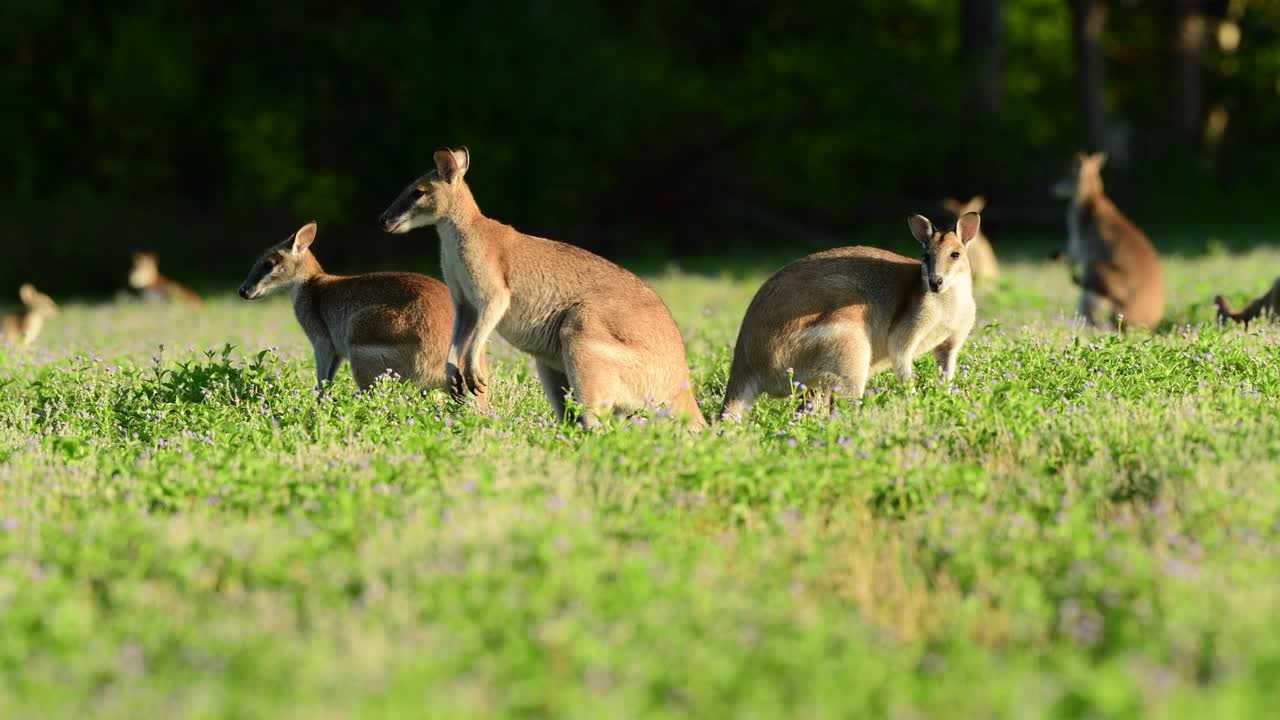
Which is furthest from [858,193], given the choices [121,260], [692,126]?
[121,260]

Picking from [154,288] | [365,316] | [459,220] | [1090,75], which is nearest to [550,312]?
[459,220]

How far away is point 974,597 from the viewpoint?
489cm

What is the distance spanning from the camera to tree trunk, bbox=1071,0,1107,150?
27.8 m

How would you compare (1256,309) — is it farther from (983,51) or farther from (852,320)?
(983,51)

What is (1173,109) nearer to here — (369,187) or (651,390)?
(369,187)

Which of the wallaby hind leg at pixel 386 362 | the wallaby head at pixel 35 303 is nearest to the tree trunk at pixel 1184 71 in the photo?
the wallaby head at pixel 35 303

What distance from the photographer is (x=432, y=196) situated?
8242 mm

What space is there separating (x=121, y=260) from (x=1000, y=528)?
21.6 meters

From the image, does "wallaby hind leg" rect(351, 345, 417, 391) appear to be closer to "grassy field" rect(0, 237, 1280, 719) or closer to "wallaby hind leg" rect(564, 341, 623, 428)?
"grassy field" rect(0, 237, 1280, 719)

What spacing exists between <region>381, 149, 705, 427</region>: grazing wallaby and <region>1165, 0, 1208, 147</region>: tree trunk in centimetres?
2677

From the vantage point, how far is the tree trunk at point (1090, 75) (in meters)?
27.8

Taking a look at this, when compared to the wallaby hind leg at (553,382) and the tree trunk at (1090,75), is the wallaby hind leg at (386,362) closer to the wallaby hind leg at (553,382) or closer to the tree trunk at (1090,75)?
the wallaby hind leg at (553,382)

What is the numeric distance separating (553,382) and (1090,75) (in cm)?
2254

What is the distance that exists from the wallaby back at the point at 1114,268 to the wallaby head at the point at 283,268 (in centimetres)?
587
